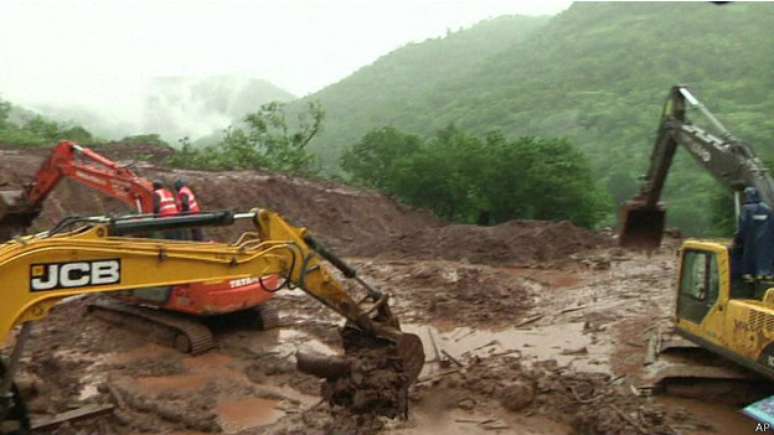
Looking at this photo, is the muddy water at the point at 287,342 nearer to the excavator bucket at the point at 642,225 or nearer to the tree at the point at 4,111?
the excavator bucket at the point at 642,225

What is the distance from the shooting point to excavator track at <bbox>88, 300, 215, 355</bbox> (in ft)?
33.1

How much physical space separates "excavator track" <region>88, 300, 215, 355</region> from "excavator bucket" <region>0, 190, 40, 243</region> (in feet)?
5.89

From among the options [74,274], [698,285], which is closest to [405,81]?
[698,285]

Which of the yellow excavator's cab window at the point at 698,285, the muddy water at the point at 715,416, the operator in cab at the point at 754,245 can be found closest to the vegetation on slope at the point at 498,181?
the yellow excavator's cab window at the point at 698,285

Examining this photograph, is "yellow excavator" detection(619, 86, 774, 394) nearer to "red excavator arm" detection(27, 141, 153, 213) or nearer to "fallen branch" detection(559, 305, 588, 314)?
"fallen branch" detection(559, 305, 588, 314)

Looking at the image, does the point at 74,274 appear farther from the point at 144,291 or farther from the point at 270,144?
the point at 270,144

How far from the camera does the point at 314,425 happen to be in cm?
726

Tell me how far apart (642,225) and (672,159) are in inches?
108

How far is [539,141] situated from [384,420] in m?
21.2

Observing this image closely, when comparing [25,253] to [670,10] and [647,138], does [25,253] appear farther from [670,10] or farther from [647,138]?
[670,10]

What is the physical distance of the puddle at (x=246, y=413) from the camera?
7.84 m

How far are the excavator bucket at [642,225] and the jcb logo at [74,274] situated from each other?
12516 mm

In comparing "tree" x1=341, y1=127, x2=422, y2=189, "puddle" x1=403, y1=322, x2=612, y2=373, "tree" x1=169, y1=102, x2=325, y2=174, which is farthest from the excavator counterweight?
"tree" x1=341, y1=127, x2=422, y2=189

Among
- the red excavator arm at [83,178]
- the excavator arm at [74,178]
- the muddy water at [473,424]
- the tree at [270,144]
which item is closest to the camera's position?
the muddy water at [473,424]
